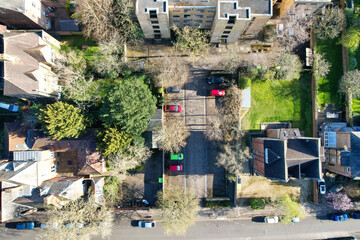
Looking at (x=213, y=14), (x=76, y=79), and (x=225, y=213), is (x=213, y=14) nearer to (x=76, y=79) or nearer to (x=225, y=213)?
(x=76, y=79)

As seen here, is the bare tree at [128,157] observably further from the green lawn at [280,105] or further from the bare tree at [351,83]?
the bare tree at [351,83]

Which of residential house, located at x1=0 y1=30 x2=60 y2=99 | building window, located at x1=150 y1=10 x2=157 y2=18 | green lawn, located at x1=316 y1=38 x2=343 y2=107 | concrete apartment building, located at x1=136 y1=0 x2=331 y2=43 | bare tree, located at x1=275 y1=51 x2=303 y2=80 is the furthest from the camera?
green lawn, located at x1=316 y1=38 x2=343 y2=107

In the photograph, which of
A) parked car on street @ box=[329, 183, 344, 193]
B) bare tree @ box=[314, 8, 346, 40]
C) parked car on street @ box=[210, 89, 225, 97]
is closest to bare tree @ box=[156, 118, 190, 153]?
parked car on street @ box=[210, 89, 225, 97]

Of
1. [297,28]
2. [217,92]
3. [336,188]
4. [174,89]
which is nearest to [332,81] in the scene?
[297,28]

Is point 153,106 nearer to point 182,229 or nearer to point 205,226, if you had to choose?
point 182,229

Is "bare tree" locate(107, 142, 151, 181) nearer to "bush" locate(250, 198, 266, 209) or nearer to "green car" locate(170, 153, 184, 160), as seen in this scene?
"green car" locate(170, 153, 184, 160)
